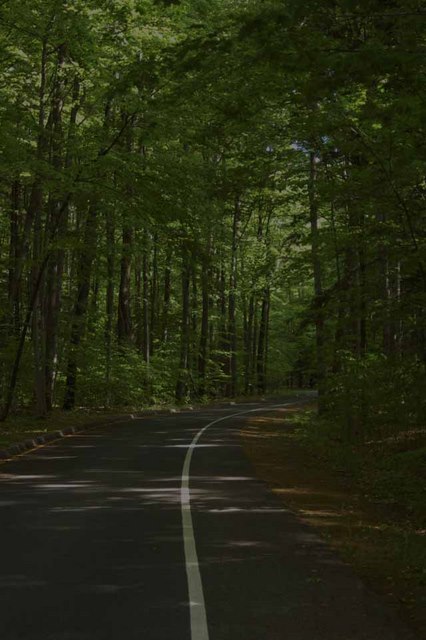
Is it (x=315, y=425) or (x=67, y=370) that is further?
(x=67, y=370)

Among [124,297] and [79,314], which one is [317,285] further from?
[124,297]

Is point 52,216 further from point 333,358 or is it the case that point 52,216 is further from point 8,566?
point 8,566

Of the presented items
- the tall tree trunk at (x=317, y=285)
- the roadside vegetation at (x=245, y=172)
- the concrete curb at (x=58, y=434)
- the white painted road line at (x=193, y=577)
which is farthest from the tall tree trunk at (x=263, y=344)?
the white painted road line at (x=193, y=577)

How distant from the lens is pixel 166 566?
653cm

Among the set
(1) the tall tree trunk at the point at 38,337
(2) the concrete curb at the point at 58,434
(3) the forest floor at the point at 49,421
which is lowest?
(2) the concrete curb at the point at 58,434

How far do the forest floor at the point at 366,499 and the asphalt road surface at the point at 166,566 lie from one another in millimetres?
310

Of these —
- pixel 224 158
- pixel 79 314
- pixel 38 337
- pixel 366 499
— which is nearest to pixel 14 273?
pixel 38 337

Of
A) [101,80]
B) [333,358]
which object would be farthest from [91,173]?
[333,358]

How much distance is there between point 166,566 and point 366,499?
5.22m

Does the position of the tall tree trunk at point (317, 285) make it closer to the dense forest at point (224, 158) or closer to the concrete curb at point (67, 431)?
the dense forest at point (224, 158)

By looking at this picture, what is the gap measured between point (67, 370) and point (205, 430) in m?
8.08

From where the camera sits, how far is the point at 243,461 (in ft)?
49.3

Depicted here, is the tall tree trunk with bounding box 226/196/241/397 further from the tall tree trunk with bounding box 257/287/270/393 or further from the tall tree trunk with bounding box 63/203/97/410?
the tall tree trunk with bounding box 63/203/97/410

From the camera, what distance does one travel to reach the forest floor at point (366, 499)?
6.50m
